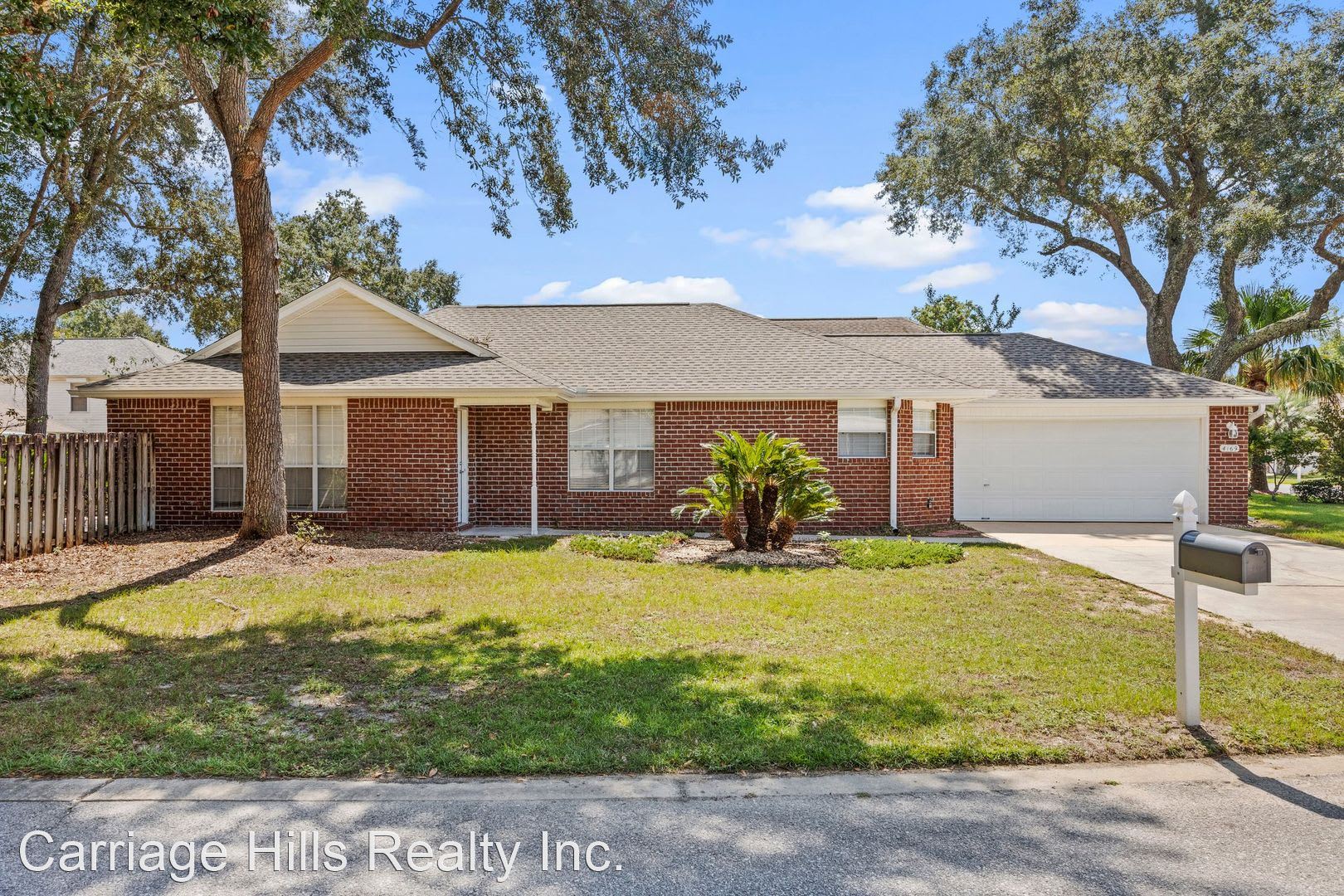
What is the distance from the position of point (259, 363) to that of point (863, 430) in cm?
976

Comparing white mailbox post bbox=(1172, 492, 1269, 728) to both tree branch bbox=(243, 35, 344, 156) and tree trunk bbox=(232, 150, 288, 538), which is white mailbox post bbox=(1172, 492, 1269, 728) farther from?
tree branch bbox=(243, 35, 344, 156)

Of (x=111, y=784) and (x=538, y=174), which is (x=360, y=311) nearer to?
(x=538, y=174)

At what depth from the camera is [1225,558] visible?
4020 millimetres

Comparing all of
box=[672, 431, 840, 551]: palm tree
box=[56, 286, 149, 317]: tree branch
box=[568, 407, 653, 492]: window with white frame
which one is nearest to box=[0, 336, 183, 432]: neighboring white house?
box=[56, 286, 149, 317]: tree branch

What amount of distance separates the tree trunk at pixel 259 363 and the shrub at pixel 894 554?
26.7 ft

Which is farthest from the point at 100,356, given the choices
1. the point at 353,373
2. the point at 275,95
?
the point at 275,95

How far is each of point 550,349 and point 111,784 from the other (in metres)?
12.8

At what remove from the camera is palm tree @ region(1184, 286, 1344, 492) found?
22.1 metres

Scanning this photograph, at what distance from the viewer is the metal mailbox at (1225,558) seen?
3918 mm

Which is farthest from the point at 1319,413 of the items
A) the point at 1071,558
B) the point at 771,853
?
the point at 771,853

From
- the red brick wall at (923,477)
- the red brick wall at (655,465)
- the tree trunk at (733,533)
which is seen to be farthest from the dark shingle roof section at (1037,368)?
the tree trunk at (733,533)

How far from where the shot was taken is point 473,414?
14.1m

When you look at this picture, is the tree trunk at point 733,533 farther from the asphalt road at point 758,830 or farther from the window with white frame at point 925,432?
the asphalt road at point 758,830

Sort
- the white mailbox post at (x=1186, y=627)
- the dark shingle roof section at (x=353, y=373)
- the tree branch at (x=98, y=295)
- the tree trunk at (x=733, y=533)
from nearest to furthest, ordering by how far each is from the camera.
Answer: the white mailbox post at (x=1186, y=627) → the tree trunk at (x=733, y=533) → the dark shingle roof section at (x=353, y=373) → the tree branch at (x=98, y=295)
